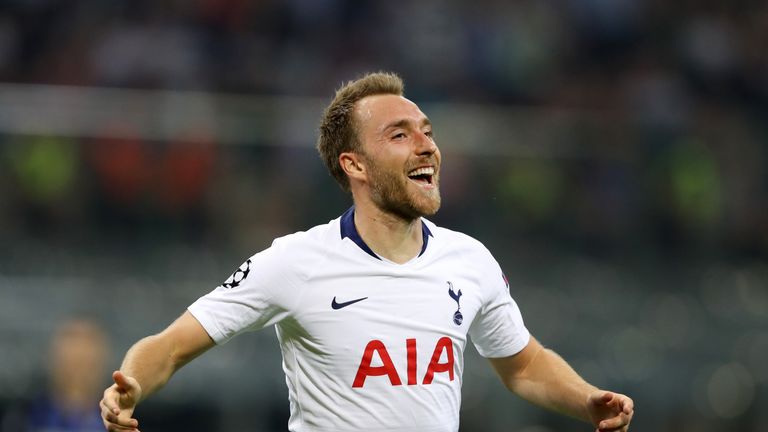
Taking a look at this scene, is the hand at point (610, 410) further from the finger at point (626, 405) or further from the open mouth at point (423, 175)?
the open mouth at point (423, 175)

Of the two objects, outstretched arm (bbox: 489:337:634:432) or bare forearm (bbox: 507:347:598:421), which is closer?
outstretched arm (bbox: 489:337:634:432)

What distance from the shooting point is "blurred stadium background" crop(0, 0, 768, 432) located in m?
9.14

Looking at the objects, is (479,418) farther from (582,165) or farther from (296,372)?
(296,372)

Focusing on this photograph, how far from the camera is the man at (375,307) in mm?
4602

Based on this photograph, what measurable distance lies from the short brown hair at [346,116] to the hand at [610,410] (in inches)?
52.2

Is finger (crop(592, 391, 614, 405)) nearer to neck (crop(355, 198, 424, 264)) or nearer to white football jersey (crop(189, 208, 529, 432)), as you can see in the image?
white football jersey (crop(189, 208, 529, 432))

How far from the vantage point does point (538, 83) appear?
13.9 meters

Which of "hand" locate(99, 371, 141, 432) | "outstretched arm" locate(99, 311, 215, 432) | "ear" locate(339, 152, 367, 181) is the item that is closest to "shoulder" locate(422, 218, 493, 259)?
"ear" locate(339, 152, 367, 181)

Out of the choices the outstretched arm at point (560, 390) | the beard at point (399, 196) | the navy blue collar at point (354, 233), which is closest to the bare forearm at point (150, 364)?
the navy blue collar at point (354, 233)

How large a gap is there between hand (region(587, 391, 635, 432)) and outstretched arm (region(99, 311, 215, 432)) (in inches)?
57.2

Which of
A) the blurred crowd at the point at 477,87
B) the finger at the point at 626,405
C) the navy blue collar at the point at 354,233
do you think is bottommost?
the finger at the point at 626,405

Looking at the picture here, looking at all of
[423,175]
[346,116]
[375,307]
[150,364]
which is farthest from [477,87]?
[150,364]

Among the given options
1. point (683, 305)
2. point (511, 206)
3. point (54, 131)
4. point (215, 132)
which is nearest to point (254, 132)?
point (215, 132)

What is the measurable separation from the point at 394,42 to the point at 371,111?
9.18 m
